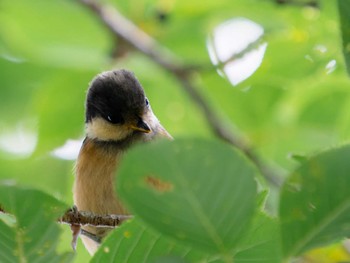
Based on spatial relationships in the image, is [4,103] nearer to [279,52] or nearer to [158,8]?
[158,8]

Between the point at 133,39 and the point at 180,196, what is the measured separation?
435 cm

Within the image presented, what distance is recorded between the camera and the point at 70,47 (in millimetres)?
5004

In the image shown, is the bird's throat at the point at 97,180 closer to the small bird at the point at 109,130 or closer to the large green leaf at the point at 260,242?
the small bird at the point at 109,130

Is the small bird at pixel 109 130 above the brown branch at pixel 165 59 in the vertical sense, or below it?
below

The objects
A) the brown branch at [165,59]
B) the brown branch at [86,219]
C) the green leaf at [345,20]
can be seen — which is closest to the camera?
the green leaf at [345,20]

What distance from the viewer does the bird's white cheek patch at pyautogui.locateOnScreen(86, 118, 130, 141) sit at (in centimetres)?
441

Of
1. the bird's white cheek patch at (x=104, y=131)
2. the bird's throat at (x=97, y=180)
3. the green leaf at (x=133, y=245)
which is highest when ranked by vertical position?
the bird's white cheek patch at (x=104, y=131)

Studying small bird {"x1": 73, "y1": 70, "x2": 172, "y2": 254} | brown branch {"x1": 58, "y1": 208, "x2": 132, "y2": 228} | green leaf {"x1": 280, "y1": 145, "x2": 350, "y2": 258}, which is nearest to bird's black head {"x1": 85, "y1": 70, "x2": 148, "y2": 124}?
small bird {"x1": 73, "y1": 70, "x2": 172, "y2": 254}

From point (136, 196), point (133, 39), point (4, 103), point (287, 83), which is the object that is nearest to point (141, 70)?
point (133, 39)

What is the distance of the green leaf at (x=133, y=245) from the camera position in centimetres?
154

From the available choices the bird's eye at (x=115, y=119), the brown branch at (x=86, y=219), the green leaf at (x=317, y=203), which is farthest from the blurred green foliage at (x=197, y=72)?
the green leaf at (x=317, y=203)

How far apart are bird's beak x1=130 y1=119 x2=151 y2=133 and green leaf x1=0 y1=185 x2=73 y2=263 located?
271 cm

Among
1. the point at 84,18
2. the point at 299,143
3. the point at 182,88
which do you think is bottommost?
the point at 299,143

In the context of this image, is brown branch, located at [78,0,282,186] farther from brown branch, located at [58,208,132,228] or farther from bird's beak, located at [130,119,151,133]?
brown branch, located at [58,208,132,228]
